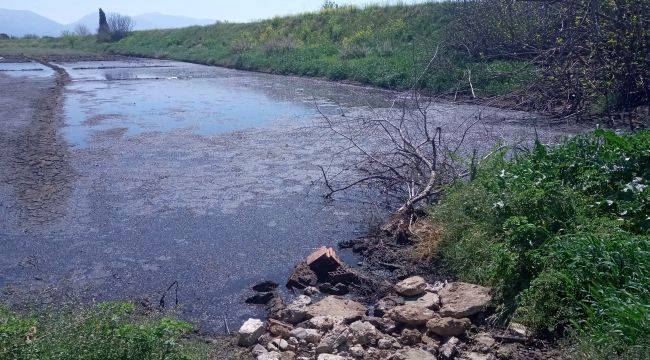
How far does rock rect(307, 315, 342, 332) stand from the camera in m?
5.71

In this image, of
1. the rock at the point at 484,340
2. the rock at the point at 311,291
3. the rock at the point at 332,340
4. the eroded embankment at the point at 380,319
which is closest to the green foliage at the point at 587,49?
the eroded embankment at the point at 380,319

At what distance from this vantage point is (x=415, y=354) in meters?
5.21

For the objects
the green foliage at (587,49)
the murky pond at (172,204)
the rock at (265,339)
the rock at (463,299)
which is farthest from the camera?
the green foliage at (587,49)

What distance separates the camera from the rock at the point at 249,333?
5629mm

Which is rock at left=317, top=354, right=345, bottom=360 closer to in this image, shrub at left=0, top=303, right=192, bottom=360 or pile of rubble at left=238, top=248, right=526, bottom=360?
pile of rubble at left=238, top=248, right=526, bottom=360

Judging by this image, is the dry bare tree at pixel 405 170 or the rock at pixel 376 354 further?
the dry bare tree at pixel 405 170

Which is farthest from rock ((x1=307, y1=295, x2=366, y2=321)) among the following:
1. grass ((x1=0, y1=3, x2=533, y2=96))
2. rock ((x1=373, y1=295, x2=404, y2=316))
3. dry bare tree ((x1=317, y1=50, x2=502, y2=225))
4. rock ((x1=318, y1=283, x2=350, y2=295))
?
grass ((x1=0, y1=3, x2=533, y2=96))

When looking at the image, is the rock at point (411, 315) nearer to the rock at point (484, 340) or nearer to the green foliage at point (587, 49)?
the rock at point (484, 340)

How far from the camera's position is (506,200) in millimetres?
6703

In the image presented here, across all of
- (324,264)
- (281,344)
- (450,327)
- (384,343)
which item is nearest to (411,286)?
(450,327)

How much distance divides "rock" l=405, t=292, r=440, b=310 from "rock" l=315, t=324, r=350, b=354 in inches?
35.2

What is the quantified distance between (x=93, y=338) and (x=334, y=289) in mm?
2856

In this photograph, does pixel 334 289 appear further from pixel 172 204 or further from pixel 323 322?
pixel 172 204

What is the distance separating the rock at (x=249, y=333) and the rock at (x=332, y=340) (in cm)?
57
